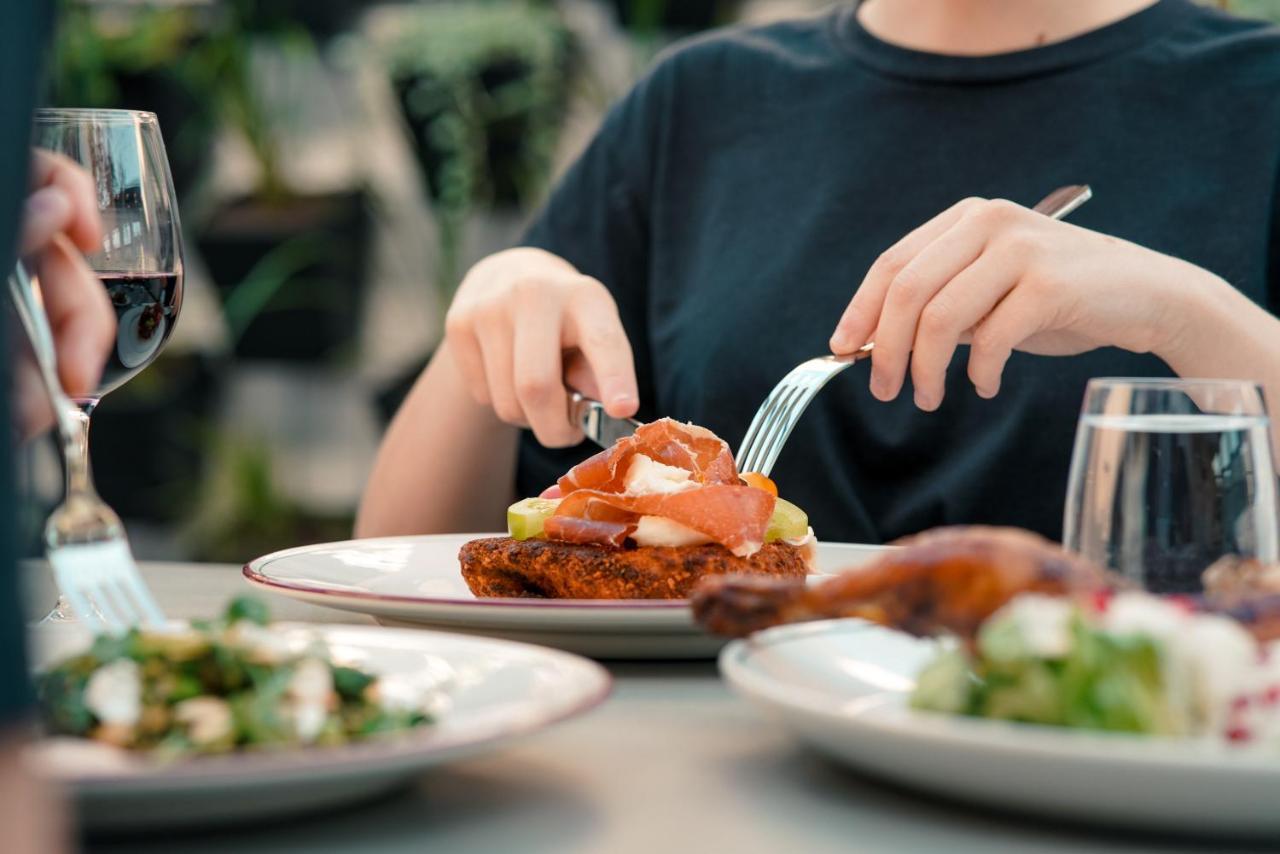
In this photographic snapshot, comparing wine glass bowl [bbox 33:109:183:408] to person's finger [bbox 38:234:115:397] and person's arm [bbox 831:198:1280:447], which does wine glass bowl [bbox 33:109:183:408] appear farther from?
person's arm [bbox 831:198:1280:447]

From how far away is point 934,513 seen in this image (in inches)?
61.6

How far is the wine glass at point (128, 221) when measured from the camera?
94 centimetres

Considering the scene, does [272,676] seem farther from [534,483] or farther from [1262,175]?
[1262,175]

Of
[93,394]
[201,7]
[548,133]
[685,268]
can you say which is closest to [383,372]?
[548,133]

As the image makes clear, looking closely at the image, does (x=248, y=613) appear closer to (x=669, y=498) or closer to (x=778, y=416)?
(x=669, y=498)

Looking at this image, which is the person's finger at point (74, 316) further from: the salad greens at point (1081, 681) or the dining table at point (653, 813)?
the salad greens at point (1081, 681)

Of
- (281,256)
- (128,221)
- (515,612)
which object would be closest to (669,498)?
(515,612)

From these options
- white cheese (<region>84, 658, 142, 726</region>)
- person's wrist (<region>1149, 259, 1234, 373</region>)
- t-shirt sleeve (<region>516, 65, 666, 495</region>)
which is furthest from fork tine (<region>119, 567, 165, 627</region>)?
t-shirt sleeve (<region>516, 65, 666, 495</region>)

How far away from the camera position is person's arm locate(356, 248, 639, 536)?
1245mm

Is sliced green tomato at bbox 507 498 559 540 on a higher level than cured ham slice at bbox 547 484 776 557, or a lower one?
lower

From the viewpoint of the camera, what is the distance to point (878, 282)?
1.09 metres

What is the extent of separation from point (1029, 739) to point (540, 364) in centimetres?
80

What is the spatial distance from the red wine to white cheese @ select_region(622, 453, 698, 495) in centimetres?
32

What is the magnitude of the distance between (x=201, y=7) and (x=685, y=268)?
72.7 inches
